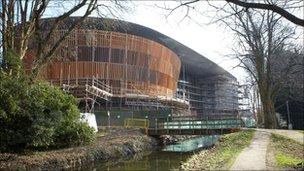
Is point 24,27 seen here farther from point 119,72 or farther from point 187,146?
point 119,72

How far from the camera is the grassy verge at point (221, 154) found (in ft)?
49.8

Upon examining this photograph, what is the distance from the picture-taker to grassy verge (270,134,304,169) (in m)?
14.6

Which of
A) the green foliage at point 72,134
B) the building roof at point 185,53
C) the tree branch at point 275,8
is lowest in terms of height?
the green foliage at point 72,134

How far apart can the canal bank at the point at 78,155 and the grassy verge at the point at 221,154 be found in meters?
5.37

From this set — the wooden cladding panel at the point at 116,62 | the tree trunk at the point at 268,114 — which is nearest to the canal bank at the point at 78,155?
the tree trunk at the point at 268,114

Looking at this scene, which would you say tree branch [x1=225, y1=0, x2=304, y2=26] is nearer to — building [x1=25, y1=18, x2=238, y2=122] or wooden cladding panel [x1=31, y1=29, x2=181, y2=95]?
building [x1=25, y1=18, x2=238, y2=122]

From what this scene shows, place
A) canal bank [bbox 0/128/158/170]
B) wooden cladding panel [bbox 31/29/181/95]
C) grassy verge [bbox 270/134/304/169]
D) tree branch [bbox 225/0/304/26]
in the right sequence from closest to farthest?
tree branch [bbox 225/0/304/26]
grassy verge [bbox 270/134/304/169]
canal bank [bbox 0/128/158/170]
wooden cladding panel [bbox 31/29/181/95]

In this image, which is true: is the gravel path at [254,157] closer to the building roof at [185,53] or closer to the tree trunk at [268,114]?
the tree trunk at [268,114]

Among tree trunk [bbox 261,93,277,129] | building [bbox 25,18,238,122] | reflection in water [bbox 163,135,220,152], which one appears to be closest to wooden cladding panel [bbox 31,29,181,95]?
building [bbox 25,18,238,122]

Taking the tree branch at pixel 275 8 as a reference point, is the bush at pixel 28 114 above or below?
below

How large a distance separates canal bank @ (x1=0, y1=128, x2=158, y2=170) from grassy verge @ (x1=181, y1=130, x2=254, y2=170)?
5.37 metres

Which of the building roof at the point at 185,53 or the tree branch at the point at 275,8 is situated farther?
the building roof at the point at 185,53

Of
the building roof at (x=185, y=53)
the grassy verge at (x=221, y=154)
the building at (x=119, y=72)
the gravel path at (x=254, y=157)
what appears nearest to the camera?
the gravel path at (x=254, y=157)

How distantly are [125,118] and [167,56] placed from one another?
22.6 metres
